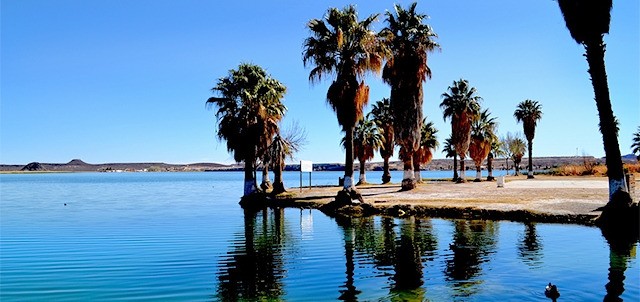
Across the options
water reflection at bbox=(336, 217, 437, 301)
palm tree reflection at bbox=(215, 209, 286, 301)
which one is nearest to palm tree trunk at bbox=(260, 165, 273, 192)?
water reflection at bbox=(336, 217, 437, 301)

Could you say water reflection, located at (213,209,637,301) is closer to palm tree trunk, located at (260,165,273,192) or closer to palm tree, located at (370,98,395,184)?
palm tree trunk, located at (260,165,273,192)

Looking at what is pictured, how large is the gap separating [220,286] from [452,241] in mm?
11294

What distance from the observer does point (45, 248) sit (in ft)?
71.9

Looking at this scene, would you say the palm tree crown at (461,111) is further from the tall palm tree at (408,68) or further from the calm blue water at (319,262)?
the calm blue water at (319,262)

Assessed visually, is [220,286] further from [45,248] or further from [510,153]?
[510,153]

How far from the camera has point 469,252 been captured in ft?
62.0

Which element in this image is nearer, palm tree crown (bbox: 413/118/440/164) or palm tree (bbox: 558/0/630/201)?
palm tree (bbox: 558/0/630/201)

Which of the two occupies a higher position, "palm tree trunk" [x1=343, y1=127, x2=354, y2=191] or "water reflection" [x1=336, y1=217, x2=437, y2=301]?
"palm tree trunk" [x1=343, y1=127, x2=354, y2=191]

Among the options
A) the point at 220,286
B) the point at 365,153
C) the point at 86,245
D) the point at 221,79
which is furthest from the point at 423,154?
the point at 220,286

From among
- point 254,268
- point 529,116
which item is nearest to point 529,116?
point 529,116

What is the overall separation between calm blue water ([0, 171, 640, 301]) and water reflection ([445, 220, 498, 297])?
39 mm

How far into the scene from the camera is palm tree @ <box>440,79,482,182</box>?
2633 inches

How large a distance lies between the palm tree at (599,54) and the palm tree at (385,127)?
137 feet

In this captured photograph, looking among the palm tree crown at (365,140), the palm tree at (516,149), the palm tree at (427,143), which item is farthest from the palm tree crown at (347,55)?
the palm tree at (516,149)
